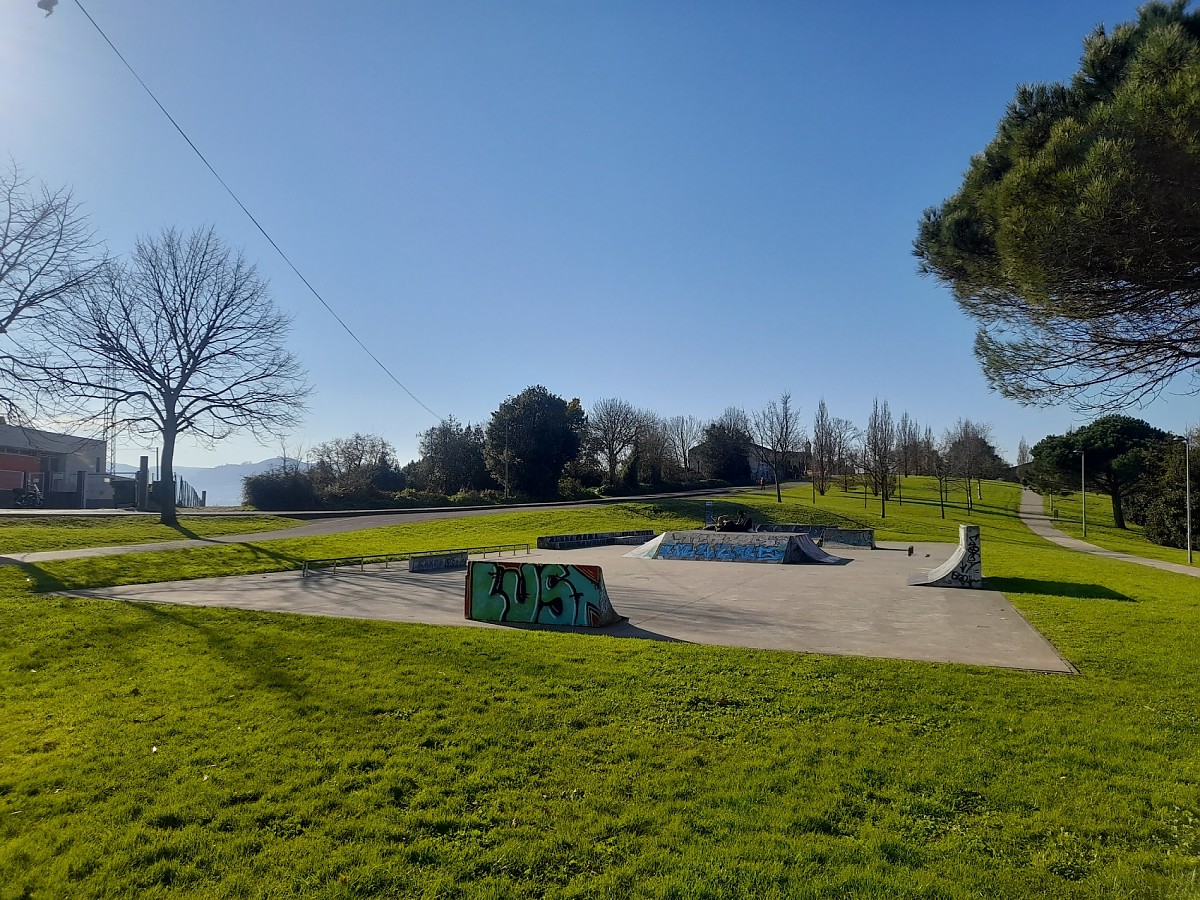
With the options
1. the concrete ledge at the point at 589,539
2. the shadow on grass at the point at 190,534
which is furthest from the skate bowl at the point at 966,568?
the shadow on grass at the point at 190,534

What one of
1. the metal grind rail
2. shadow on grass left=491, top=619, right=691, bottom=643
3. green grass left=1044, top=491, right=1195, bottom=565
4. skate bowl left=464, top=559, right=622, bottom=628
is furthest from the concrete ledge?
green grass left=1044, top=491, right=1195, bottom=565

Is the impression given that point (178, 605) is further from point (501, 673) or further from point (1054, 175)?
point (1054, 175)

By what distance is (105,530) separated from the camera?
22.9 metres

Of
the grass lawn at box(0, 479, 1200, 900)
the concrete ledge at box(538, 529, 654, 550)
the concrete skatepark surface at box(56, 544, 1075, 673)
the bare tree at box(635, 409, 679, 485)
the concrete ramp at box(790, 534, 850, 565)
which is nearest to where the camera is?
the grass lawn at box(0, 479, 1200, 900)

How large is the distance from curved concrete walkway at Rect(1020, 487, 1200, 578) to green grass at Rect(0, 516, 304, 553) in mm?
33395

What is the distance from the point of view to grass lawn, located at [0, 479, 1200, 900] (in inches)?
136

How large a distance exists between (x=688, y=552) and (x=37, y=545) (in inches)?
780

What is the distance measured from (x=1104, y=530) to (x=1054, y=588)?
122ft

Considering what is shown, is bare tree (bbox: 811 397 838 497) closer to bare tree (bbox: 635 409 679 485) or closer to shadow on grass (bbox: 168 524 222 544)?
bare tree (bbox: 635 409 679 485)

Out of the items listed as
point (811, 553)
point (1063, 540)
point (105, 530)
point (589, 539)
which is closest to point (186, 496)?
point (105, 530)

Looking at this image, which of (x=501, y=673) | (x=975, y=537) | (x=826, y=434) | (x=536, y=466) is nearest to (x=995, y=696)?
(x=501, y=673)

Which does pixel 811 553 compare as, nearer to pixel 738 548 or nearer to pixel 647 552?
pixel 738 548

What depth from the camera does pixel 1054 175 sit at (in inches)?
296

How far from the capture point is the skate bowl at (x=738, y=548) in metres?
22.3
